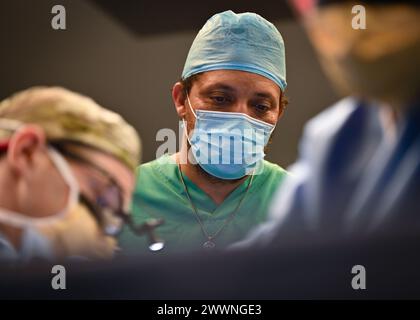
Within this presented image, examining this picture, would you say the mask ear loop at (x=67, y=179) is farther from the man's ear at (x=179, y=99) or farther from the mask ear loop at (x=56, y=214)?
the man's ear at (x=179, y=99)

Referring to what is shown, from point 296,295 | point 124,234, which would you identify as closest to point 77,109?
point 124,234

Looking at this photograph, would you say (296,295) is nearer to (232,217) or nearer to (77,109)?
(232,217)

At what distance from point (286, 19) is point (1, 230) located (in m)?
1.00

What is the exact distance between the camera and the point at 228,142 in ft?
7.81

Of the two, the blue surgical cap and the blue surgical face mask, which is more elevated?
the blue surgical cap

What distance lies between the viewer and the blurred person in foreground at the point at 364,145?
2.27m

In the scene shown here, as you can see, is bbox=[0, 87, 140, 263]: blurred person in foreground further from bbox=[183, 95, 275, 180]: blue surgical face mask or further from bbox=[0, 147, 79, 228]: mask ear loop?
bbox=[183, 95, 275, 180]: blue surgical face mask

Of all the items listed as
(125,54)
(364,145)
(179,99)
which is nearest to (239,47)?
(179,99)

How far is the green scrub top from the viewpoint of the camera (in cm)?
237

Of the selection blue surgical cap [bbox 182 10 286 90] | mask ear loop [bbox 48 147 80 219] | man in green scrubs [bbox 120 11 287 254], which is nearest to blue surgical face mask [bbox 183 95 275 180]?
man in green scrubs [bbox 120 11 287 254]

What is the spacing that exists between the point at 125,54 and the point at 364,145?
2.38 ft

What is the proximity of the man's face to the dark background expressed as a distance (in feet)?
0.16

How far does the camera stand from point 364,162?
2291 mm

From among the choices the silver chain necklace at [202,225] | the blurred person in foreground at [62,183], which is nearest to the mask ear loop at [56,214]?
the blurred person in foreground at [62,183]
